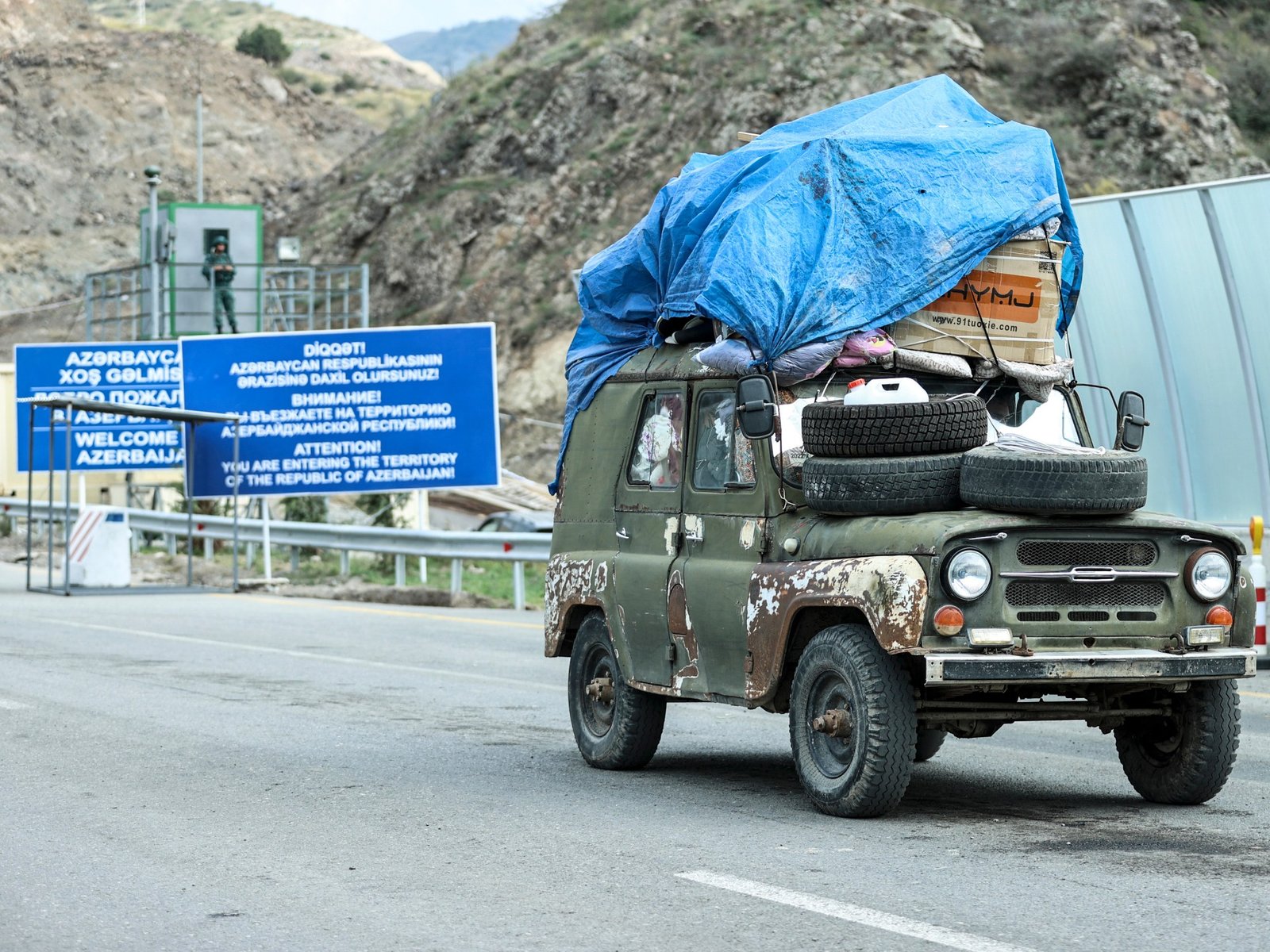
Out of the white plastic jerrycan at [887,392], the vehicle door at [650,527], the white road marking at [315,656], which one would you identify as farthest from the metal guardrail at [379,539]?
the white plastic jerrycan at [887,392]

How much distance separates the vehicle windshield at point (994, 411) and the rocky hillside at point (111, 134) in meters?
72.4

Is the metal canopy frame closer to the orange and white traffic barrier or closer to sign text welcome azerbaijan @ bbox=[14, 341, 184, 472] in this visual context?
sign text welcome azerbaijan @ bbox=[14, 341, 184, 472]

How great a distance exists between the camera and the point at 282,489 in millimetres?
26766

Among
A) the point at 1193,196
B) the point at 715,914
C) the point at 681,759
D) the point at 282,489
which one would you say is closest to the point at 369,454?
the point at 282,489

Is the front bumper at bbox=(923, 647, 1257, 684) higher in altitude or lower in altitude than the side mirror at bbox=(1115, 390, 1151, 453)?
lower

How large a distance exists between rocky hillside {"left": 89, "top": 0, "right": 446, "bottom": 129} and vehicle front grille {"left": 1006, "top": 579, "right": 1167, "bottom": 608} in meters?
97.4

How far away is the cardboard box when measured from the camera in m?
8.63

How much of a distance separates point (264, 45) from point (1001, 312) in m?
117

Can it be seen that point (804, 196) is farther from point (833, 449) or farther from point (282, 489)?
point (282, 489)

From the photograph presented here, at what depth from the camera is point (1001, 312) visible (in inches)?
347

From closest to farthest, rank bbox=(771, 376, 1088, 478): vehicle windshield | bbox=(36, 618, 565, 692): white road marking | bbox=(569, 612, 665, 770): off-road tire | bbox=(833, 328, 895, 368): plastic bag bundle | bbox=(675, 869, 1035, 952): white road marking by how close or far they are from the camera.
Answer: bbox=(675, 869, 1035, 952): white road marking → bbox=(771, 376, 1088, 478): vehicle windshield → bbox=(833, 328, 895, 368): plastic bag bundle → bbox=(569, 612, 665, 770): off-road tire → bbox=(36, 618, 565, 692): white road marking

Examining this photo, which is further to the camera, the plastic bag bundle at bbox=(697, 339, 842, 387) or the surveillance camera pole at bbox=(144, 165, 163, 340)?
the surveillance camera pole at bbox=(144, 165, 163, 340)

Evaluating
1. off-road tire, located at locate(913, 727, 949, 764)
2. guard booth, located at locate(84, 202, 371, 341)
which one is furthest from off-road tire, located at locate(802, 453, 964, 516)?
guard booth, located at locate(84, 202, 371, 341)

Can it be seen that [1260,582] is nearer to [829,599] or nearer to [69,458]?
[829,599]
